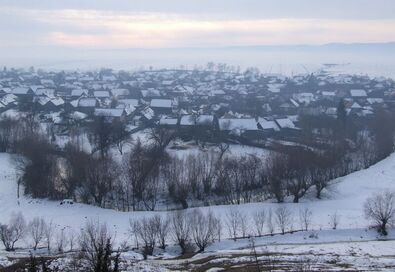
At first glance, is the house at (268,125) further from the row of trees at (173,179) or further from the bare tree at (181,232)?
the bare tree at (181,232)

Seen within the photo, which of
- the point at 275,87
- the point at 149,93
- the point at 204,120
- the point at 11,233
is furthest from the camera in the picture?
the point at 275,87

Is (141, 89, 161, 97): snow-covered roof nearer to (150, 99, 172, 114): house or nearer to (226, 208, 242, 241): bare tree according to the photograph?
(150, 99, 172, 114): house

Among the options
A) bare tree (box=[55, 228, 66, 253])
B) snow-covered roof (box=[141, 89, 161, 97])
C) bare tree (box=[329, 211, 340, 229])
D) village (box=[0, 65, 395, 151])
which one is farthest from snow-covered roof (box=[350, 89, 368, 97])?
bare tree (box=[55, 228, 66, 253])

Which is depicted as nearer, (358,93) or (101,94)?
(358,93)

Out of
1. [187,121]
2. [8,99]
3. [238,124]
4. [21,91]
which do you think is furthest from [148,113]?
[21,91]

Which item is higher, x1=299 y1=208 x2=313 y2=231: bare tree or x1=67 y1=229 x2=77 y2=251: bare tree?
x1=299 y1=208 x2=313 y2=231: bare tree

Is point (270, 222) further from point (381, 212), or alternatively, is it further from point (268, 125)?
point (268, 125)
